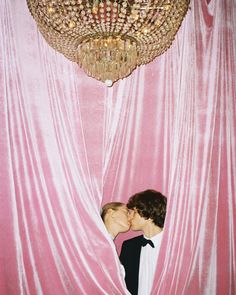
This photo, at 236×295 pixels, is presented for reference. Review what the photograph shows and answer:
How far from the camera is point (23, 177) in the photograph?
140 cm

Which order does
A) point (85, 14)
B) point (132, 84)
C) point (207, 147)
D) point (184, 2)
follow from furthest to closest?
1. point (132, 84)
2. point (207, 147)
3. point (184, 2)
4. point (85, 14)

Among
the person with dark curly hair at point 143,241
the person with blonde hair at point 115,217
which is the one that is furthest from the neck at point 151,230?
the person with blonde hair at point 115,217

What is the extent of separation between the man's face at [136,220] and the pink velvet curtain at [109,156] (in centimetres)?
14

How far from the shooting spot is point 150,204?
165cm

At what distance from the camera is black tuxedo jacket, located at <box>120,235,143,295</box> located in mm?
1663

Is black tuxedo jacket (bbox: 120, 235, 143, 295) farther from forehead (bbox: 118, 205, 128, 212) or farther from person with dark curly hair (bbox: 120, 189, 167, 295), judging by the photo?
forehead (bbox: 118, 205, 128, 212)

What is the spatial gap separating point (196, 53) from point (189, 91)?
0.18 m

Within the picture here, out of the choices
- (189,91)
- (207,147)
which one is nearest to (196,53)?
(189,91)

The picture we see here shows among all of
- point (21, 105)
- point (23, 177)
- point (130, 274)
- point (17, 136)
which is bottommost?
point (130, 274)

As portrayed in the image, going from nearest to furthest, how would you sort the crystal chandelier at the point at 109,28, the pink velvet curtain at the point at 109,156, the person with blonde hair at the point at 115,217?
the crystal chandelier at the point at 109,28 → the pink velvet curtain at the point at 109,156 → the person with blonde hair at the point at 115,217

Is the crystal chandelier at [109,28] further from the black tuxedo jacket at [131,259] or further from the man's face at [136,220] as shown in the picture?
the black tuxedo jacket at [131,259]

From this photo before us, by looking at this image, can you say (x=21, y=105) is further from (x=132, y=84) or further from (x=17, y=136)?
(x=132, y=84)

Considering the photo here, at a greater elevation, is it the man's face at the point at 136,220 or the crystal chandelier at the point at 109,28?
the crystal chandelier at the point at 109,28

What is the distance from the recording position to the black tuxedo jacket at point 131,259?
5.46ft
